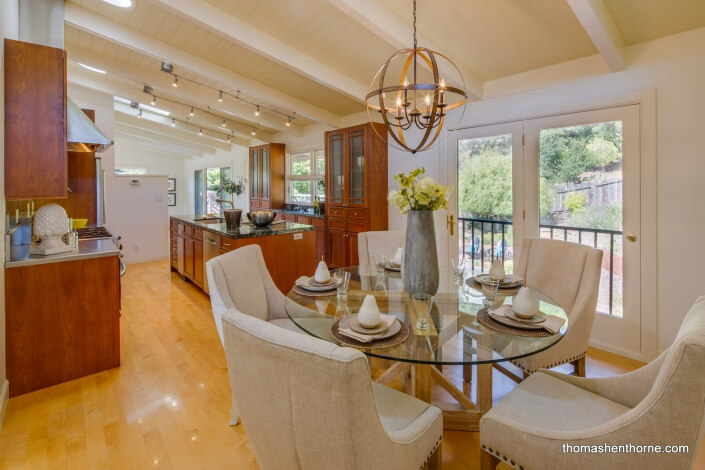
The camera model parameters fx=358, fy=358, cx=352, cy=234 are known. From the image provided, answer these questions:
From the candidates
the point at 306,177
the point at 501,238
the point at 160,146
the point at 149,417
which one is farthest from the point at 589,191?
the point at 160,146

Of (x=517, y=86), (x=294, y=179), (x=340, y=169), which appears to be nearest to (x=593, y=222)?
(x=517, y=86)

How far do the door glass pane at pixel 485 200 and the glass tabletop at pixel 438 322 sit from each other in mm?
1572

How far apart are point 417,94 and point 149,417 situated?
3183 mm

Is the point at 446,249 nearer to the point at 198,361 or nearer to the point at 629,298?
the point at 629,298

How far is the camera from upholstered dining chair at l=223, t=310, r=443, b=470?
78 cm

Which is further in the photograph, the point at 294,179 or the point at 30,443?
the point at 294,179

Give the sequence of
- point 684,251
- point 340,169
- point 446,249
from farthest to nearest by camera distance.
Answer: point 340,169
point 446,249
point 684,251

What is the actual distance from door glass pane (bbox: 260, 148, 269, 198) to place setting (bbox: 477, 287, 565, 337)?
5.84m

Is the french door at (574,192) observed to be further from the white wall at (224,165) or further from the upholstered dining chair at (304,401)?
the white wall at (224,165)

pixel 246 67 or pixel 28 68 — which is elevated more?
pixel 246 67

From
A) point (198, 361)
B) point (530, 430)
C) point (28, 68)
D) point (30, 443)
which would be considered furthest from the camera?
point (198, 361)

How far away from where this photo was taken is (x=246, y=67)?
13.0 feet

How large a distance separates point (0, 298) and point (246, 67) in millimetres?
3059

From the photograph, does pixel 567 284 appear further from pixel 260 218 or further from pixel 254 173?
pixel 254 173
